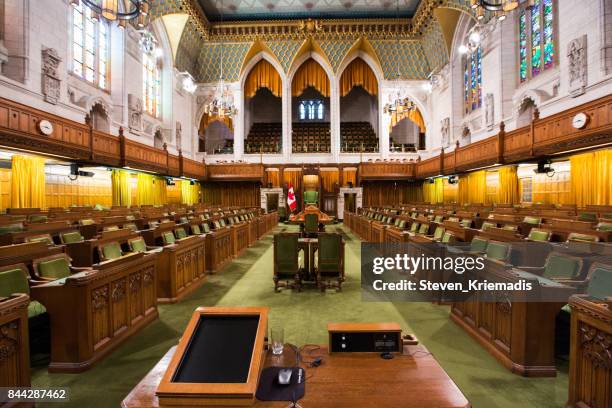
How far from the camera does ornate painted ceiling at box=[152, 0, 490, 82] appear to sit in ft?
60.6

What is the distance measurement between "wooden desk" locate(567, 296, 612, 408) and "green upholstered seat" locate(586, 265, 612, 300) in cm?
80

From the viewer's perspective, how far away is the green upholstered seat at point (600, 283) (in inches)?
97.0

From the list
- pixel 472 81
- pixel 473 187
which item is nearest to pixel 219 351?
pixel 473 187

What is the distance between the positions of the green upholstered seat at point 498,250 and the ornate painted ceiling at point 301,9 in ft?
61.6

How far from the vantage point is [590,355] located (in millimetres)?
1824

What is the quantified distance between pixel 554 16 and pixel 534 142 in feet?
14.5

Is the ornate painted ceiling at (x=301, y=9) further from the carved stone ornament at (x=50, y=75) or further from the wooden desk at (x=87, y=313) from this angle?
the wooden desk at (x=87, y=313)

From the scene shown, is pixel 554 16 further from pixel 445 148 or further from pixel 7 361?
pixel 7 361

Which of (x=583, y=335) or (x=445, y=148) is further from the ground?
(x=445, y=148)

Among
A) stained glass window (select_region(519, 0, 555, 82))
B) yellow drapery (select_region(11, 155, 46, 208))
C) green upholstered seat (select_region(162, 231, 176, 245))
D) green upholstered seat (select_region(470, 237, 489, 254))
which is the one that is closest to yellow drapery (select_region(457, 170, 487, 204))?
stained glass window (select_region(519, 0, 555, 82))

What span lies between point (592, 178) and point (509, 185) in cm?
334

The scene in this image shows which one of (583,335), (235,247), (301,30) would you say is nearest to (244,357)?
(583,335)

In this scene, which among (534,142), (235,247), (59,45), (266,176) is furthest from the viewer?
(266,176)

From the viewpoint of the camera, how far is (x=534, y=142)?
8.97 metres
